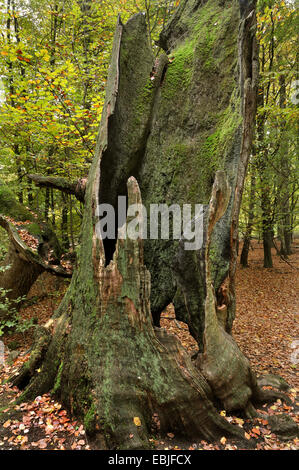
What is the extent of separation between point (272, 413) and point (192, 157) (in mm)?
3538

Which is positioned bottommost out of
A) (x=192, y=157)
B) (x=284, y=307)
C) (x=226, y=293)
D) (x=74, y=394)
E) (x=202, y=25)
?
(x=284, y=307)

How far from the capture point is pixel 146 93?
3.94 metres

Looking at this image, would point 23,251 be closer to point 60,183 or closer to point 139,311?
point 60,183

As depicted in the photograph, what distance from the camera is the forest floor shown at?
2.72 metres

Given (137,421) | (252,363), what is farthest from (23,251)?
(252,363)

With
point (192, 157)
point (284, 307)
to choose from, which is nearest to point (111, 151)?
point (192, 157)

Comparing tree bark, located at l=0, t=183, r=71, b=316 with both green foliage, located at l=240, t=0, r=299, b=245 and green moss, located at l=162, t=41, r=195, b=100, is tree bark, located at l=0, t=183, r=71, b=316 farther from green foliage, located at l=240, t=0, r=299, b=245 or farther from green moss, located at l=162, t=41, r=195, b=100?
green foliage, located at l=240, t=0, r=299, b=245

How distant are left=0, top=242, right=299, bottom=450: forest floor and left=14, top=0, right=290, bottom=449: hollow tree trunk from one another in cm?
14

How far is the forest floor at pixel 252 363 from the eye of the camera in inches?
107

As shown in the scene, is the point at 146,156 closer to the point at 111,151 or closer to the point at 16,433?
the point at 111,151

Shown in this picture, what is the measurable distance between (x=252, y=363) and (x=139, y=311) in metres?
3.51

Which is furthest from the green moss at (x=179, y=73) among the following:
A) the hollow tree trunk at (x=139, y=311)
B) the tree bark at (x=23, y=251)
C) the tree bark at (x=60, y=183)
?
the tree bark at (x=23, y=251)

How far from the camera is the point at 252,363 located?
5.06m

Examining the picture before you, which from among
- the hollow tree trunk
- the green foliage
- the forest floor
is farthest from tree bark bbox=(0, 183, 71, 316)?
the green foliage
